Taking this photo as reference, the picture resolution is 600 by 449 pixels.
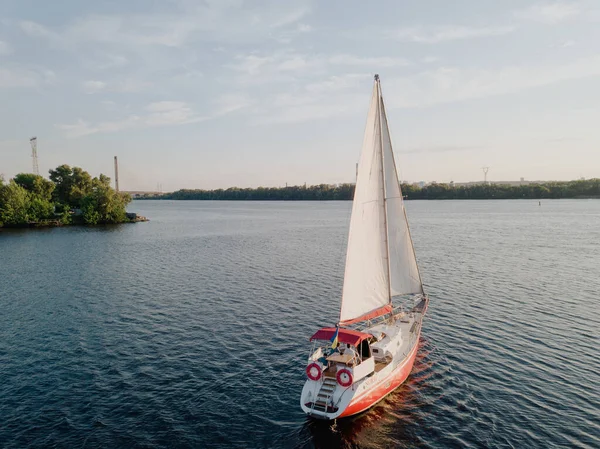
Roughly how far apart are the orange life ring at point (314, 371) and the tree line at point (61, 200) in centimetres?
15657

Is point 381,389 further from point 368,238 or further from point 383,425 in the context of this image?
point 368,238

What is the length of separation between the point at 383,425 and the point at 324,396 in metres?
4.21

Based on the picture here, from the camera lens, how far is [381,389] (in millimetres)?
27625

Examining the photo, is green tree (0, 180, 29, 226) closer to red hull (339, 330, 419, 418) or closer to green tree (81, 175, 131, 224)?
green tree (81, 175, 131, 224)

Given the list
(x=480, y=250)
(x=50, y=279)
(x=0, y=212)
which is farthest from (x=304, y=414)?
(x=0, y=212)

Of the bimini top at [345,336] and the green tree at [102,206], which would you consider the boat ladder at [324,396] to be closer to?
the bimini top at [345,336]

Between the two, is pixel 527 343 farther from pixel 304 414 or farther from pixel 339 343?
pixel 304 414

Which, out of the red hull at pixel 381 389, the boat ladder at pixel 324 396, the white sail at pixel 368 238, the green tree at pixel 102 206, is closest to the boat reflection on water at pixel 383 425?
the red hull at pixel 381 389

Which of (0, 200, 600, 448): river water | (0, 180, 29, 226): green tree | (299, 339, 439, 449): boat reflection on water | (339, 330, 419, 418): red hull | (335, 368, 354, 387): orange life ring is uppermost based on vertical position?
(0, 180, 29, 226): green tree

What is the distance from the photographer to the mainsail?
30075mm

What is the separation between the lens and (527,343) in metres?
37.7

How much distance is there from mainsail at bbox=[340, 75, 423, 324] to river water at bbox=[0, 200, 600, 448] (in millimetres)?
6904

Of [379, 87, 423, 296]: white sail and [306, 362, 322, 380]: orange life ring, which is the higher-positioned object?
[379, 87, 423, 296]: white sail

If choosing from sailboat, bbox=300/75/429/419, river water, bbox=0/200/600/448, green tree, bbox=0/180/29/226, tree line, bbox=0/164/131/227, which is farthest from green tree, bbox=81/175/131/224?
sailboat, bbox=300/75/429/419
